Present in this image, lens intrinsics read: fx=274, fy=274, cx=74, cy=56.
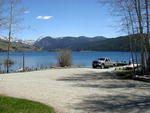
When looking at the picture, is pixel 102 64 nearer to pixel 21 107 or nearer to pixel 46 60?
pixel 21 107

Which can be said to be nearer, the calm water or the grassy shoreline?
the grassy shoreline

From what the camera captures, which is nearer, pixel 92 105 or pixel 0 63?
pixel 92 105

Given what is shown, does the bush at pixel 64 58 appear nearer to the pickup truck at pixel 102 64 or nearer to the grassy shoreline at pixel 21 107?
the pickup truck at pixel 102 64

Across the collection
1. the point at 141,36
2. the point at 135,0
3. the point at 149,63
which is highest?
the point at 135,0

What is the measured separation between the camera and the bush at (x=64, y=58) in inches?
1469

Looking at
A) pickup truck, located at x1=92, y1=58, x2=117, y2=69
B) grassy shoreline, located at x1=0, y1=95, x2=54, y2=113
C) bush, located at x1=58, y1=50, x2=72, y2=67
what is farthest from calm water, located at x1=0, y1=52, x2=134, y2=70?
grassy shoreline, located at x1=0, y1=95, x2=54, y2=113

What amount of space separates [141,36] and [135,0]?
8.92ft

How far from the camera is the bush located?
3732 cm

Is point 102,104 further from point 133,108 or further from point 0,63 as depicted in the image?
point 0,63

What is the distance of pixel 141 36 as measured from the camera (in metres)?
20.3

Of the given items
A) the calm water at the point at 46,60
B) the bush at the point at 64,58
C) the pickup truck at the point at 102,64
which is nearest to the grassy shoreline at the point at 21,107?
the calm water at the point at 46,60

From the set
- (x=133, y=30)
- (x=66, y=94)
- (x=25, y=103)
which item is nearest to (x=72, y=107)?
(x=25, y=103)

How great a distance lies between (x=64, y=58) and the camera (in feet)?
123

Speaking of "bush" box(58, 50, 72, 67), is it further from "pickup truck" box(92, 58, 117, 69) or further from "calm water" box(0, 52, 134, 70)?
"pickup truck" box(92, 58, 117, 69)
